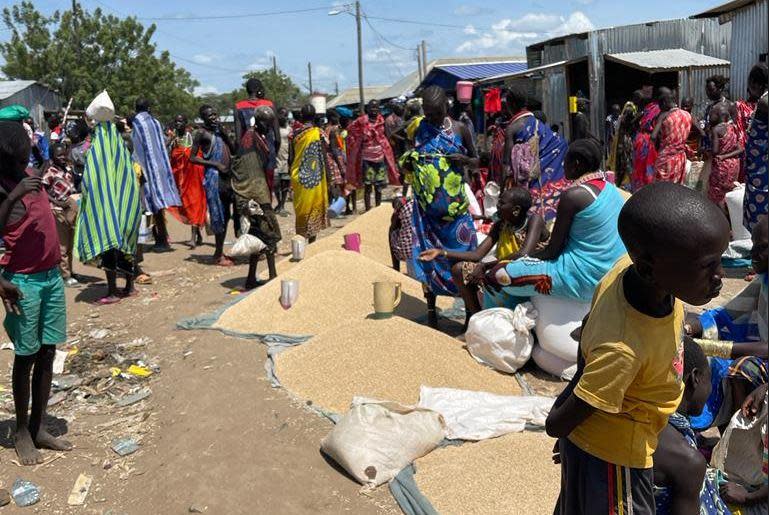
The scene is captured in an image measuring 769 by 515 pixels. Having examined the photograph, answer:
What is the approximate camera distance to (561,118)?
15539 millimetres

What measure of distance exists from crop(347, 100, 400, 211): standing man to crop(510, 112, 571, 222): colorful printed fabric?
5264 mm

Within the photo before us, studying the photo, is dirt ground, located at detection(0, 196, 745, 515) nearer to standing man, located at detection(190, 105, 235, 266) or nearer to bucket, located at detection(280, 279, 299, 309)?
bucket, located at detection(280, 279, 299, 309)

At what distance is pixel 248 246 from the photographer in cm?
661

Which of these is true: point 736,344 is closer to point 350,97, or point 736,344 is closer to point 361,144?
point 361,144

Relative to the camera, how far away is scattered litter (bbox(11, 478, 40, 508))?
3.29 meters

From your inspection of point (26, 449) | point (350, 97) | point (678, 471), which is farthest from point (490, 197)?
point (350, 97)

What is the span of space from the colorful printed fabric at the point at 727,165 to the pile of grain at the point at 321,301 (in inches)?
128

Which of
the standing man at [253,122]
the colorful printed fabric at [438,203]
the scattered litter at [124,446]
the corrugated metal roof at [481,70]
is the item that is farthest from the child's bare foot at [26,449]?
the corrugated metal roof at [481,70]

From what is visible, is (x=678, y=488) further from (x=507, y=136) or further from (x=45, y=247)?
(x=507, y=136)

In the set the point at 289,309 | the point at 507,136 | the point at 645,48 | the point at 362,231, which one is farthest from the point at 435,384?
the point at 645,48

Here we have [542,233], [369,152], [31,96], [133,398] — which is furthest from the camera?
[31,96]

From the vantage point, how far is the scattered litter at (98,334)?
5926mm

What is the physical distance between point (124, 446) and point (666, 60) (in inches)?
513

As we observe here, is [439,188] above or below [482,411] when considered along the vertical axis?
above
